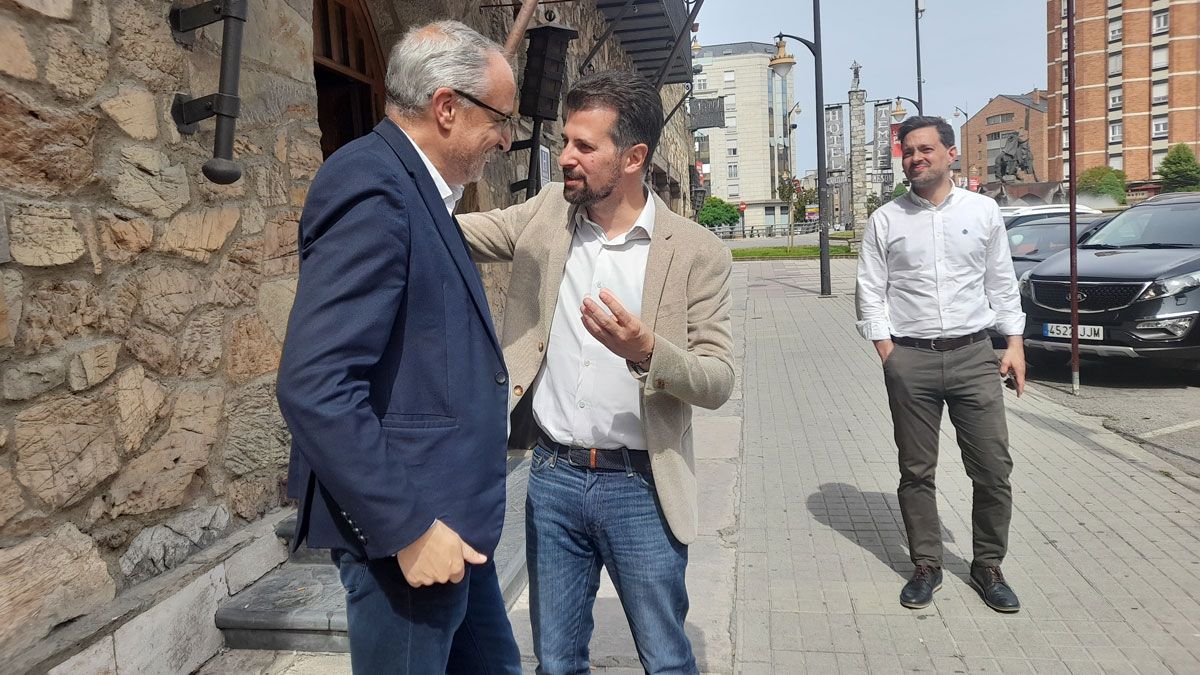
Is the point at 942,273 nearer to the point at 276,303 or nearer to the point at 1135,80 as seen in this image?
the point at 276,303

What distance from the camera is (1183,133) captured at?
71750mm

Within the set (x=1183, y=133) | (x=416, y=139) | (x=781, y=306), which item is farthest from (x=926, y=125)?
(x=1183, y=133)

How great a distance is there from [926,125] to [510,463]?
3.15 metres

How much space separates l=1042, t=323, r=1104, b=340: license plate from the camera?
28.7ft

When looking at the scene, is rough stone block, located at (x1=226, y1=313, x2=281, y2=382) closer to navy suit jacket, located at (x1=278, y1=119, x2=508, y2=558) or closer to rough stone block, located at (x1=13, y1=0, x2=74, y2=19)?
rough stone block, located at (x1=13, y1=0, x2=74, y2=19)

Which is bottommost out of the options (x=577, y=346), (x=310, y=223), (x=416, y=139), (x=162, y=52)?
(x=577, y=346)

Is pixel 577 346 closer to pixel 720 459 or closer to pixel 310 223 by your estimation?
pixel 310 223

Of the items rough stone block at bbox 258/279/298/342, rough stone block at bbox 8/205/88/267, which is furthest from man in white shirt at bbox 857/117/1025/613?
rough stone block at bbox 8/205/88/267

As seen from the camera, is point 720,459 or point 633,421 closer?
point 633,421

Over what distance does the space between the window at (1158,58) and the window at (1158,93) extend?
1.44 metres

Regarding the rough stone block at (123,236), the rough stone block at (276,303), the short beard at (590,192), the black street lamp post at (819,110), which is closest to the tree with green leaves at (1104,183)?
the black street lamp post at (819,110)

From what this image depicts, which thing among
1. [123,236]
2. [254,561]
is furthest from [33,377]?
[254,561]

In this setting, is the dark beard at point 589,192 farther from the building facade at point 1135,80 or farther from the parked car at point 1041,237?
the building facade at point 1135,80

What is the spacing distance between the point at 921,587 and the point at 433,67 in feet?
10.2
